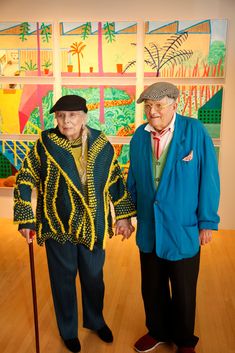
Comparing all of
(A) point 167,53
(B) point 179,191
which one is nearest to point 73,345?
(B) point 179,191

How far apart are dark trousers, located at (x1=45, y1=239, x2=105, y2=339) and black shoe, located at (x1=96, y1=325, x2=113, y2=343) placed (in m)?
0.03

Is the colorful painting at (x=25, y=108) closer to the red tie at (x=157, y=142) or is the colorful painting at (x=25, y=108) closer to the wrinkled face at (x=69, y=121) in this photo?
the wrinkled face at (x=69, y=121)

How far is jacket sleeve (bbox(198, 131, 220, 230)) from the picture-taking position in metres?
1.67

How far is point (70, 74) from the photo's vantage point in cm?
380

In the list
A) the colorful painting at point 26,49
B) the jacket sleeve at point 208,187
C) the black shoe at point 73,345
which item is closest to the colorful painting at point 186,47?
the colorful painting at point 26,49

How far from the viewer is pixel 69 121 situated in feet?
5.80

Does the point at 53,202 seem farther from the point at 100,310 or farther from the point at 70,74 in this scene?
the point at 70,74

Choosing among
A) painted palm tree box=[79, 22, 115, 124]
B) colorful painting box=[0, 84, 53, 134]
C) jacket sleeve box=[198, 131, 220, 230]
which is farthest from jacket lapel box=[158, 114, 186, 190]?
colorful painting box=[0, 84, 53, 134]

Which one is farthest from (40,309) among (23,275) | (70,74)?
(70,74)

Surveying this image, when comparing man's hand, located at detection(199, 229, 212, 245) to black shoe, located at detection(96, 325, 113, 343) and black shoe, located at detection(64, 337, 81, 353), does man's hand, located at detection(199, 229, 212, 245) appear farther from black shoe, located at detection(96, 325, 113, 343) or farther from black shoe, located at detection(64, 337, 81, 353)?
black shoe, located at detection(64, 337, 81, 353)

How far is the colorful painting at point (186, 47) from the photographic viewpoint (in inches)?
139

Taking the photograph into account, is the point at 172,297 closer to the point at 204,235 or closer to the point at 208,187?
the point at 204,235

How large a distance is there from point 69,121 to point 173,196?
2.08 feet

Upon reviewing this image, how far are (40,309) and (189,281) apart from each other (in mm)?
1172
